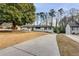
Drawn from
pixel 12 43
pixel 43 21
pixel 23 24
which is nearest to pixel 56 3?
pixel 43 21

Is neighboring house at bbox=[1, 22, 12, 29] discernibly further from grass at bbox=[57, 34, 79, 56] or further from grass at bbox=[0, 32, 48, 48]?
grass at bbox=[57, 34, 79, 56]

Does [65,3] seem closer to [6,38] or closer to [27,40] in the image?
[27,40]

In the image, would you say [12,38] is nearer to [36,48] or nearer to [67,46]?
[36,48]

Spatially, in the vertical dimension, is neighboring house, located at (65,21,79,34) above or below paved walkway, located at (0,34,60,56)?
above

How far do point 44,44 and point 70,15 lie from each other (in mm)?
467

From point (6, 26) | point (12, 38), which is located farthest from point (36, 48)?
point (6, 26)

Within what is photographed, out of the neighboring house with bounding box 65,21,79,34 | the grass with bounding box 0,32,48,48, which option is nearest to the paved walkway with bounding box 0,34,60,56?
the grass with bounding box 0,32,48,48

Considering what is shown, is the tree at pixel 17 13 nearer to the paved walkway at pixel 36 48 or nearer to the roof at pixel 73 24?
the paved walkway at pixel 36 48

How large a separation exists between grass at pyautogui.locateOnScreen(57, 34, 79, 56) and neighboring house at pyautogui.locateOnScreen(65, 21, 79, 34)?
9 centimetres

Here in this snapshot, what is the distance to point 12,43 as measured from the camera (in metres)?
2.44

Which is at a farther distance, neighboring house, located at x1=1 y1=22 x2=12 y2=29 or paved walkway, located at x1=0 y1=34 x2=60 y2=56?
neighboring house, located at x1=1 y1=22 x2=12 y2=29

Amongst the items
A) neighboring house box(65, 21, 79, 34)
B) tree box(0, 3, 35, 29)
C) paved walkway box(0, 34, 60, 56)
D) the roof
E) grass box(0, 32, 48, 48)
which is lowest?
paved walkway box(0, 34, 60, 56)

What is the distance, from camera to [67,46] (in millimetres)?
2371

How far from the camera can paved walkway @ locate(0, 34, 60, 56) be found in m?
2.36
